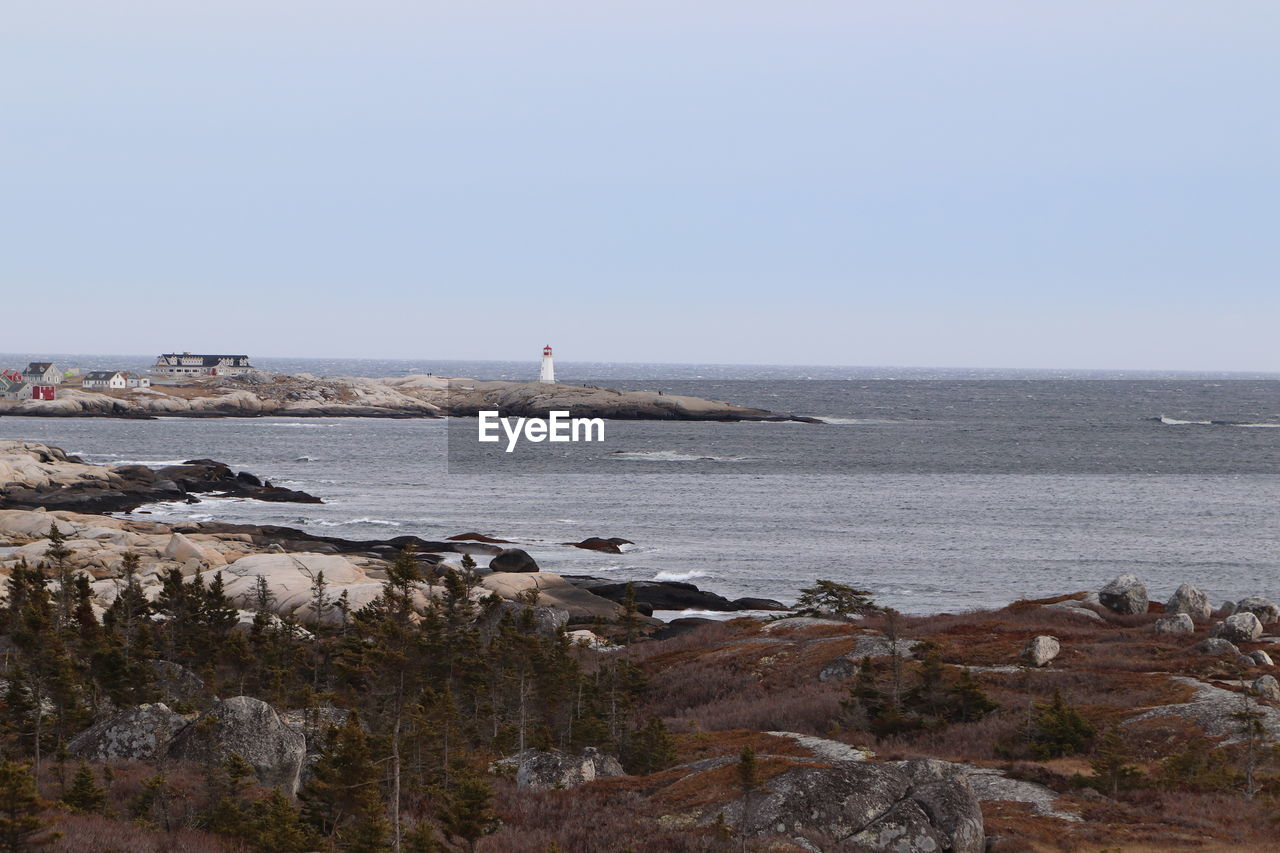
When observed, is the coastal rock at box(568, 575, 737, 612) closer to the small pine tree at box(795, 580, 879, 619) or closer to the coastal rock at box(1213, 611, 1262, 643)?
the small pine tree at box(795, 580, 879, 619)

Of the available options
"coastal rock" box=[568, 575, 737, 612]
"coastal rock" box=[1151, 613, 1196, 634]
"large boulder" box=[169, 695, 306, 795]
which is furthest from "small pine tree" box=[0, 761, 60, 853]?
"coastal rock" box=[568, 575, 737, 612]

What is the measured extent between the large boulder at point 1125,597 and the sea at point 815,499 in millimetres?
10160

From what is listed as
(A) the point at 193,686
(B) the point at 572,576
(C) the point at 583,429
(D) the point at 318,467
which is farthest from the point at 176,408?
(A) the point at 193,686

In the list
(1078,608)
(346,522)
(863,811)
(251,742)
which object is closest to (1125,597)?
(1078,608)

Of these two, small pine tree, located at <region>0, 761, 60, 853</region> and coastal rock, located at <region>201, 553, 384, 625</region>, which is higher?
small pine tree, located at <region>0, 761, 60, 853</region>

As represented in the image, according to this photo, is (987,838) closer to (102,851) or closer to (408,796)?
(408,796)

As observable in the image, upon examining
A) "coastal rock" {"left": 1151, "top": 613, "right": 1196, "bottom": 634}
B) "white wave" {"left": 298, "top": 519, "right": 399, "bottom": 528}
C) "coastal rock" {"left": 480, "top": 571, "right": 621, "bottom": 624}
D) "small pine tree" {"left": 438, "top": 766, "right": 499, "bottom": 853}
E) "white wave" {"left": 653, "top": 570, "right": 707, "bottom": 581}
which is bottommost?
"white wave" {"left": 653, "top": 570, "right": 707, "bottom": 581}

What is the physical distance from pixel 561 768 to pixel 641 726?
8.49 meters

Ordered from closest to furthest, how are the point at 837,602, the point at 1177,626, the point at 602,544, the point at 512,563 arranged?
the point at 1177,626 < the point at 837,602 < the point at 512,563 < the point at 602,544

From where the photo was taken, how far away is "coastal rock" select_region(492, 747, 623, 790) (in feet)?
73.8

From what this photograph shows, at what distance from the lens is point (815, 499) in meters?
94.6

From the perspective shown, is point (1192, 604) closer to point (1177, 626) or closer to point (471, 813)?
point (1177, 626)

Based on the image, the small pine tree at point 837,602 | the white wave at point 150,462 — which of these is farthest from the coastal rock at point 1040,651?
the white wave at point 150,462

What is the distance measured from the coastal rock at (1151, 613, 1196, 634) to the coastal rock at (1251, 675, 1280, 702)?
31.6ft
